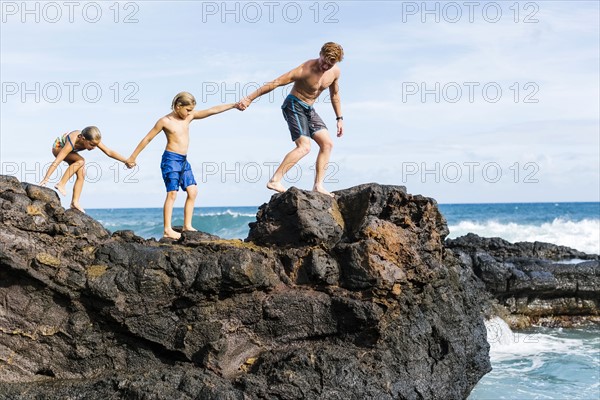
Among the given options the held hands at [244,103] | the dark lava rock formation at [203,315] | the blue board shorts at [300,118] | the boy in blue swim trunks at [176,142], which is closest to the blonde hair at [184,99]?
the boy in blue swim trunks at [176,142]

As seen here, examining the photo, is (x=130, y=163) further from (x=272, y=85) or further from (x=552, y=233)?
(x=552, y=233)

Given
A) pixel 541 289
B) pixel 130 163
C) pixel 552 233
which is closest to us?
pixel 130 163

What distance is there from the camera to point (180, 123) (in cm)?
763

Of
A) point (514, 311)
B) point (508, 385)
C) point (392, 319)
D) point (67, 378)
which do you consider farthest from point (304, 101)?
point (514, 311)

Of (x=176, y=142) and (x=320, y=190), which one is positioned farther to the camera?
(x=176, y=142)

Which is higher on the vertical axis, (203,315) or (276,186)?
(276,186)

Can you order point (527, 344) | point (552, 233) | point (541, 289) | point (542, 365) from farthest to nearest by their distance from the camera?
point (552, 233)
point (541, 289)
point (527, 344)
point (542, 365)

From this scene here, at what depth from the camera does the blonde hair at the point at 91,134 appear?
764cm

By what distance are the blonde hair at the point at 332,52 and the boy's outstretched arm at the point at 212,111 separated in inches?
39.4

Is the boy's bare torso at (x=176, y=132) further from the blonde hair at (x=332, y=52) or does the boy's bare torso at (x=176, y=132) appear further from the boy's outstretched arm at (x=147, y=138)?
the blonde hair at (x=332, y=52)

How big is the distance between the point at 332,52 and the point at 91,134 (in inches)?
96.2

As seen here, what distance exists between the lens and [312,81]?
760cm

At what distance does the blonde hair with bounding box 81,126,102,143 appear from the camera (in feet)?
25.1

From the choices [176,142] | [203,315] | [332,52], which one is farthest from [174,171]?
[203,315]
